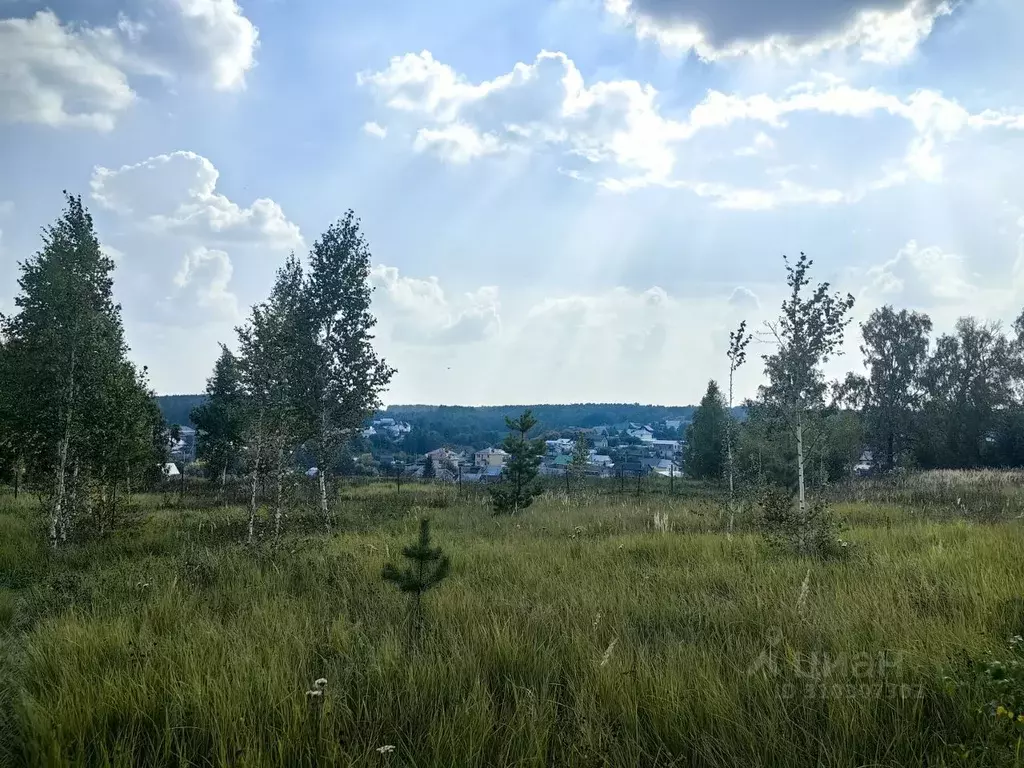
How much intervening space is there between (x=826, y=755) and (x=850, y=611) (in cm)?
227

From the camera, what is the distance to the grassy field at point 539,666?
3.02 m

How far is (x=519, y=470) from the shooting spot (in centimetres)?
1811

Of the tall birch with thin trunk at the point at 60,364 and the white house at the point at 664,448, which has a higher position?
the tall birch with thin trunk at the point at 60,364

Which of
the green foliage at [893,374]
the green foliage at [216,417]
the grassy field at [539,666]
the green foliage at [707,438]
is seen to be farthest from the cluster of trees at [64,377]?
the green foliage at [893,374]

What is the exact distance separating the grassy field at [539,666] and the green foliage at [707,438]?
39.7 m

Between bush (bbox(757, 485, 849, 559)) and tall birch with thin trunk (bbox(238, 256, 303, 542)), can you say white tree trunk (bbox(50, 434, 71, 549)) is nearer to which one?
tall birch with thin trunk (bbox(238, 256, 303, 542))

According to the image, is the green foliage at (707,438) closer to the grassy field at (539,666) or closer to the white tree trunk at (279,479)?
the white tree trunk at (279,479)

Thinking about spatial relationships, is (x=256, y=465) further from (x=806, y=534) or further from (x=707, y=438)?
(x=707, y=438)

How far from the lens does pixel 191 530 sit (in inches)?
559

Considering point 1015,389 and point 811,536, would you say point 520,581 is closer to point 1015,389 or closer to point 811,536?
point 811,536

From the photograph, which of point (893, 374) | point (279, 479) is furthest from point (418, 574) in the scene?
point (893, 374)

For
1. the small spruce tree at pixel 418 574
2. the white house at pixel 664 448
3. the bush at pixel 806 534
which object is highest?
the small spruce tree at pixel 418 574

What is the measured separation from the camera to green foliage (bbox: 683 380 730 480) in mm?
45938

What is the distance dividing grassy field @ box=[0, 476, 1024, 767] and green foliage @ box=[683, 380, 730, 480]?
39650mm
